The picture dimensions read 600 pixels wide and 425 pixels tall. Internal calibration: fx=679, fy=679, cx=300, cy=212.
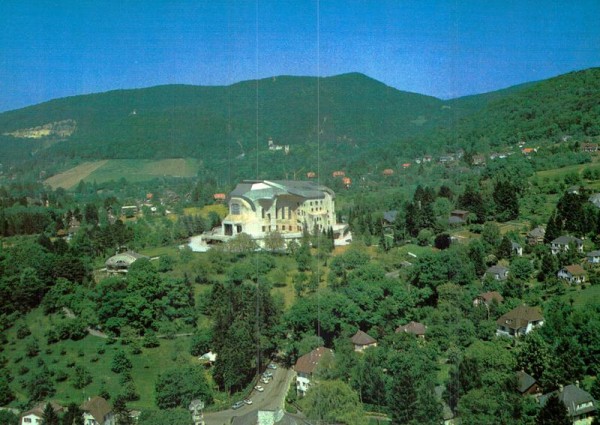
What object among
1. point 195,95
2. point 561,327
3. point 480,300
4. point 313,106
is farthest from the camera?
point 313,106

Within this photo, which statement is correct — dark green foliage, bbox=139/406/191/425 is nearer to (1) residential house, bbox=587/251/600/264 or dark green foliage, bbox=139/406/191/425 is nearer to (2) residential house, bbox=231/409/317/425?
(2) residential house, bbox=231/409/317/425

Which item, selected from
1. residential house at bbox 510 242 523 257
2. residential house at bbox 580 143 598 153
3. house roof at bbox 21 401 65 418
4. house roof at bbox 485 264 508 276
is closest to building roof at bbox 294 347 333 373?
house roof at bbox 21 401 65 418

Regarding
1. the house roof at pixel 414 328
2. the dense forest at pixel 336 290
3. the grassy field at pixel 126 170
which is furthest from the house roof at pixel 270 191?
the grassy field at pixel 126 170

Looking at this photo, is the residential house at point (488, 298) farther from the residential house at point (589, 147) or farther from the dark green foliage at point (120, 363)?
the residential house at point (589, 147)

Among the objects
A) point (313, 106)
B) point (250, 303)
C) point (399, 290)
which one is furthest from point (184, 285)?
point (313, 106)

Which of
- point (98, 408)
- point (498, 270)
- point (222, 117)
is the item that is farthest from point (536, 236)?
point (222, 117)

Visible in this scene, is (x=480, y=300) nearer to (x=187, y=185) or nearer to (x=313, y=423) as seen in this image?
(x=313, y=423)
